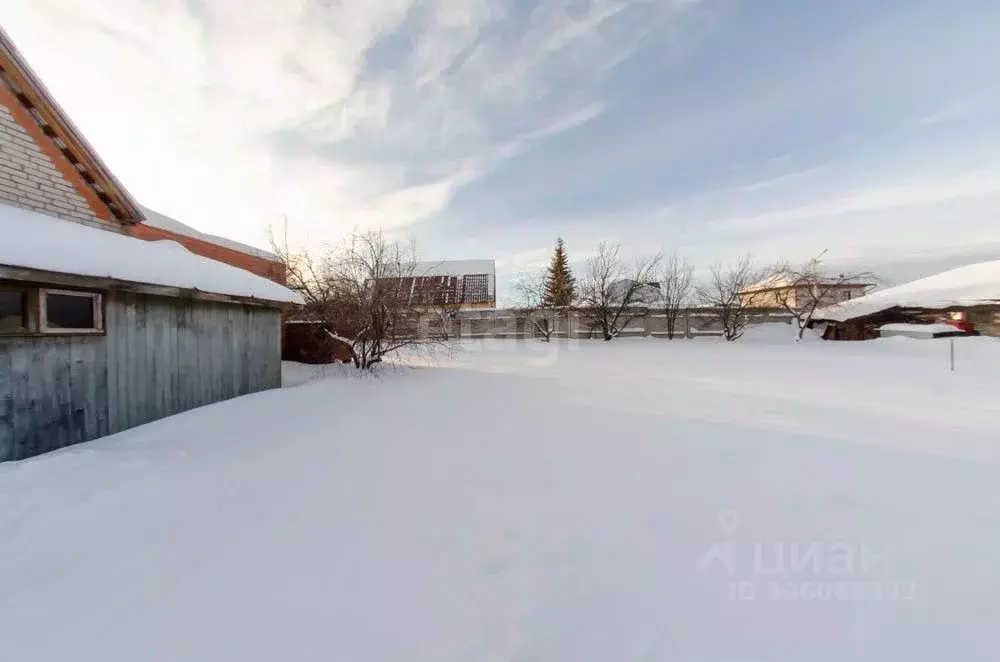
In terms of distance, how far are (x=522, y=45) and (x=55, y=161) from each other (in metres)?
7.91

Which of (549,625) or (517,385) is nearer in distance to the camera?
(549,625)

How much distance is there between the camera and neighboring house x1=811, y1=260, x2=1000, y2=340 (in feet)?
44.3

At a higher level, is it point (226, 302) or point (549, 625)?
point (226, 302)

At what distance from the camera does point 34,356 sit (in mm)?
3682

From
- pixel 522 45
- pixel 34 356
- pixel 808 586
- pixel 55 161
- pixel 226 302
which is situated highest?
pixel 522 45

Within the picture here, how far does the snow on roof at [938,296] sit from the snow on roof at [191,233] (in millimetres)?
22601

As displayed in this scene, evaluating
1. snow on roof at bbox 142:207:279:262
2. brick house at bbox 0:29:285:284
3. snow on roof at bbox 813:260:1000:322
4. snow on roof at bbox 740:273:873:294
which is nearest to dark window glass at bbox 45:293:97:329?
brick house at bbox 0:29:285:284

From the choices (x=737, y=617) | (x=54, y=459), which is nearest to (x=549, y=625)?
(x=737, y=617)

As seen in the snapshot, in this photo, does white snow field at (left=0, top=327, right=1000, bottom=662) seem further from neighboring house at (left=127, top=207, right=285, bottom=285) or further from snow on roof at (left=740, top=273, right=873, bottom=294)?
snow on roof at (left=740, top=273, right=873, bottom=294)

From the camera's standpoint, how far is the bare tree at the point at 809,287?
610 inches

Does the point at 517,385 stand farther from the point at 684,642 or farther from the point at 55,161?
the point at 55,161

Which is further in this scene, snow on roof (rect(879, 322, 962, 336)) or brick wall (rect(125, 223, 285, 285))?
snow on roof (rect(879, 322, 962, 336))

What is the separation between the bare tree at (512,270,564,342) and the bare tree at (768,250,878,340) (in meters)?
9.54

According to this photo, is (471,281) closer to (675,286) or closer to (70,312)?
(675,286)
